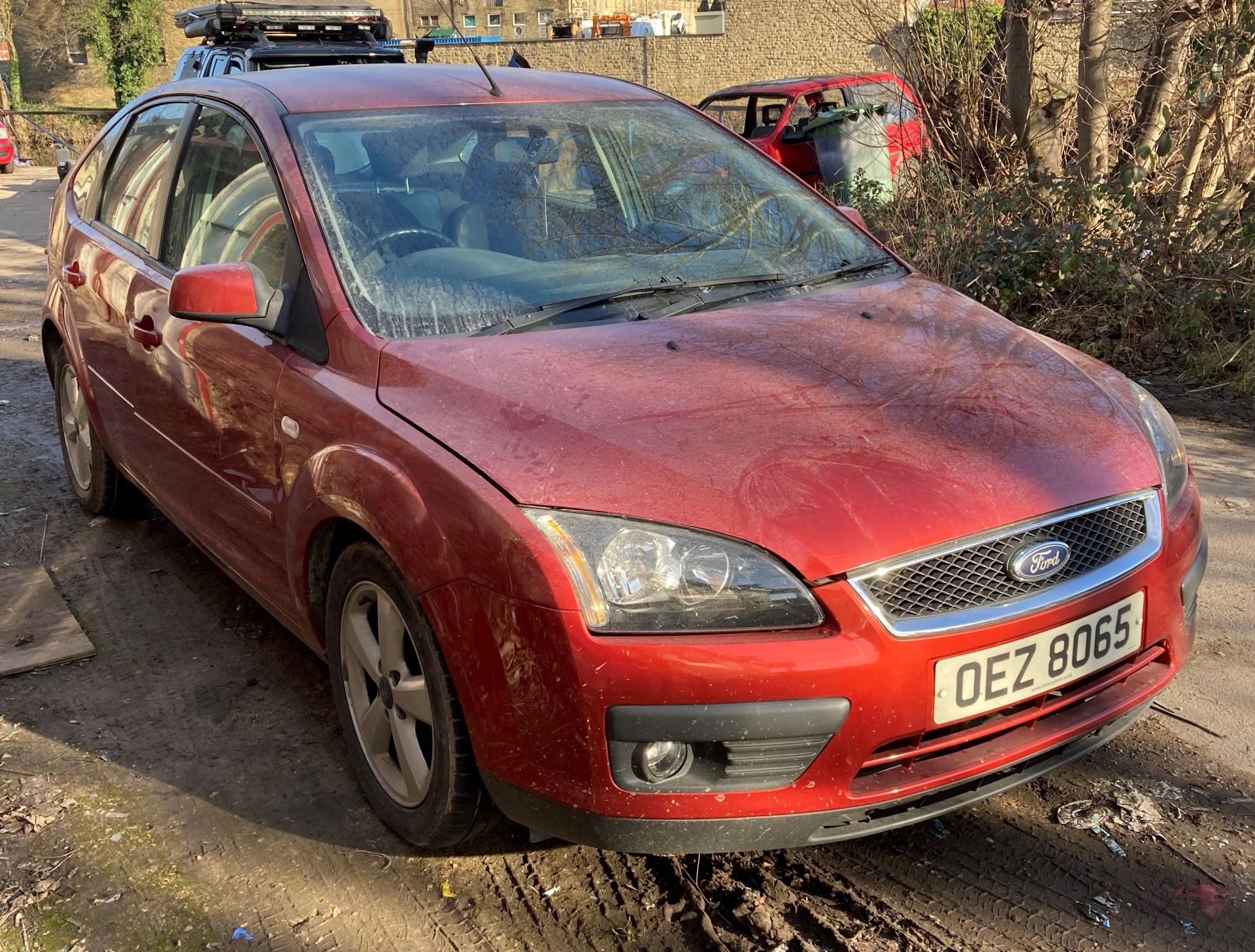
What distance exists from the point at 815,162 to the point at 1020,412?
976cm

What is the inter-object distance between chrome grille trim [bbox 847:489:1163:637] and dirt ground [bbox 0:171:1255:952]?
2.20 feet

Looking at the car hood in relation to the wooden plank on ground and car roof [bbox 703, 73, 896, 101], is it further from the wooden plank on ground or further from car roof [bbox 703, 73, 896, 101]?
car roof [bbox 703, 73, 896, 101]

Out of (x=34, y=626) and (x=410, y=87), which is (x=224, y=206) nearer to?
(x=410, y=87)

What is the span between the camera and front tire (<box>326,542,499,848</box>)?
2.50m

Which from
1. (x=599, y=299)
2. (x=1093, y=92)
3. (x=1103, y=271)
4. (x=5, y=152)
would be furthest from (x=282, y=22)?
(x=5, y=152)

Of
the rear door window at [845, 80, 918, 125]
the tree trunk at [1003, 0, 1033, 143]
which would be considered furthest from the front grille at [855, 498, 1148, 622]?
the rear door window at [845, 80, 918, 125]

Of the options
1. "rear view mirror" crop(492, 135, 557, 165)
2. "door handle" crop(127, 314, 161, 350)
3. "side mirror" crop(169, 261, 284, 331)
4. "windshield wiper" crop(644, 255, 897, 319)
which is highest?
"rear view mirror" crop(492, 135, 557, 165)

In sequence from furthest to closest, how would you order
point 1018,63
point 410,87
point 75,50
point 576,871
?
point 75,50, point 1018,63, point 410,87, point 576,871

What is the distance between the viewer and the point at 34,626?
4.02 m

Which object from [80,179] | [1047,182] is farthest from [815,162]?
[80,179]

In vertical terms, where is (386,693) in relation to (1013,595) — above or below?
below

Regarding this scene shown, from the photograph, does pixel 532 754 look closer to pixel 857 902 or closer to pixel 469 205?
pixel 857 902

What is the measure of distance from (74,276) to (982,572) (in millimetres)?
3658

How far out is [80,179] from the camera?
4.91m
